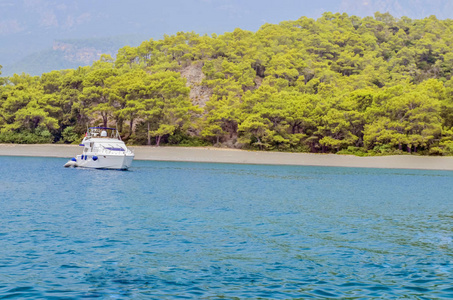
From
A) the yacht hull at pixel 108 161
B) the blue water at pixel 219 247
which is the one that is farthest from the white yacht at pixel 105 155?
the blue water at pixel 219 247

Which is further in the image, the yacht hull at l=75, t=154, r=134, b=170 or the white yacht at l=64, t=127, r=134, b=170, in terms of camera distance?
the white yacht at l=64, t=127, r=134, b=170

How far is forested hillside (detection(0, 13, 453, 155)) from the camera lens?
274 ft

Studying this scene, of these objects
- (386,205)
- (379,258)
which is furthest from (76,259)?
(386,205)

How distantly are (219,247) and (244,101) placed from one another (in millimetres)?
75766

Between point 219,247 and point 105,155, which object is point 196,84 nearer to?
point 105,155

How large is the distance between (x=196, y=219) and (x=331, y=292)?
12.1 metres

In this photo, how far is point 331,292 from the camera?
1221 centimetres

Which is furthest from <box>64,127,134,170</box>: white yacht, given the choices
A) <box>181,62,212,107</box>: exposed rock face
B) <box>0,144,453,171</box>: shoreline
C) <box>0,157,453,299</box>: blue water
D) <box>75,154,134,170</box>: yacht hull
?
<box>181,62,212,107</box>: exposed rock face

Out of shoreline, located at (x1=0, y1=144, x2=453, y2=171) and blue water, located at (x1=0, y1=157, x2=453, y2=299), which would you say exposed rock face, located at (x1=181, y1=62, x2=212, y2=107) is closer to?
shoreline, located at (x1=0, y1=144, x2=453, y2=171)

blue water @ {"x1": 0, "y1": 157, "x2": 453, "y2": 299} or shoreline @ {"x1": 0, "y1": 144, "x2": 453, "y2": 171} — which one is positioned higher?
shoreline @ {"x1": 0, "y1": 144, "x2": 453, "y2": 171}

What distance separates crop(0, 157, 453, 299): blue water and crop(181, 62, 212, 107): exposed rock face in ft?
256

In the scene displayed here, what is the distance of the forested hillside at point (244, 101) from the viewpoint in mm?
83625

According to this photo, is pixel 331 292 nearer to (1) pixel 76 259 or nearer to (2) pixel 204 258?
(2) pixel 204 258

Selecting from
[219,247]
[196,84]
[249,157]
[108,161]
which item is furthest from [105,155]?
[196,84]
